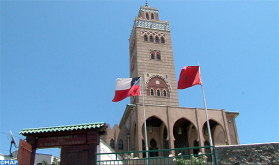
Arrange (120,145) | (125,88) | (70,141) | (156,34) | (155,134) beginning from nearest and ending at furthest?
(70,141) < (125,88) < (155,134) < (120,145) < (156,34)

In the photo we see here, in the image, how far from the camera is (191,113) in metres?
24.5

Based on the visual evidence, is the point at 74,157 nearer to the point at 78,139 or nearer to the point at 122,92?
the point at 78,139

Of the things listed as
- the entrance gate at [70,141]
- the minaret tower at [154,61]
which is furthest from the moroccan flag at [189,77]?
the minaret tower at [154,61]

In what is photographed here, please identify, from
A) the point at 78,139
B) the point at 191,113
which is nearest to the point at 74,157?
the point at 78,139

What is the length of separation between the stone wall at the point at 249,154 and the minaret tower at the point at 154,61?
803 inches

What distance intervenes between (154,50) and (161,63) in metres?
2.15

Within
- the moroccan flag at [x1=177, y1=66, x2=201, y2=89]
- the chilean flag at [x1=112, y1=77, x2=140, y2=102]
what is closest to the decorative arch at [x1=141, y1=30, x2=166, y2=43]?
the chilean flag at [x1=112, y1=77, x2=140, y2=102]

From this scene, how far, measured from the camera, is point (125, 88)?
1759cm

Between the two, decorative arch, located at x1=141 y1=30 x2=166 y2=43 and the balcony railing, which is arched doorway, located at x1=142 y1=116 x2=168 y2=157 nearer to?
the balcony railing

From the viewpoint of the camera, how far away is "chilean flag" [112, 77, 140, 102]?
17359 mm

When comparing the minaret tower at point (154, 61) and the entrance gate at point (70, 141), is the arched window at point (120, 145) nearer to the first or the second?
the minaret tower at point (154, 61)

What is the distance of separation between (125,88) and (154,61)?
1677cm

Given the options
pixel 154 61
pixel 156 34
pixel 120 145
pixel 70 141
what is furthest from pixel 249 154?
pixel 156 34

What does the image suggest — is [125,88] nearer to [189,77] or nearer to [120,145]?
[189,77]
